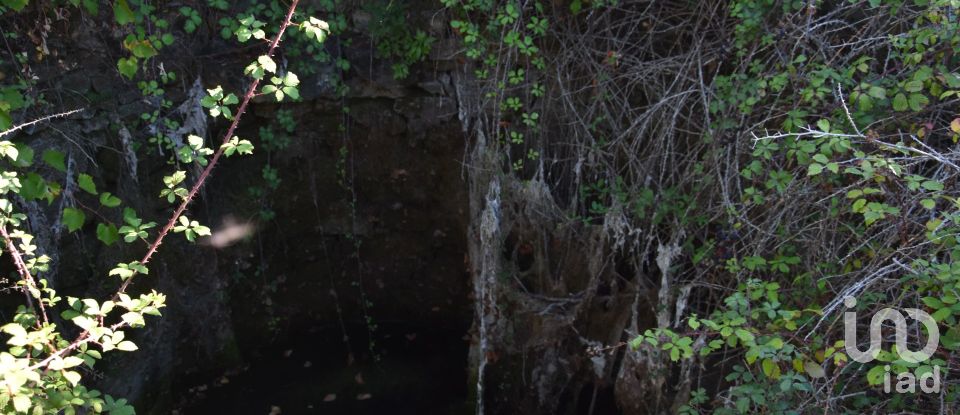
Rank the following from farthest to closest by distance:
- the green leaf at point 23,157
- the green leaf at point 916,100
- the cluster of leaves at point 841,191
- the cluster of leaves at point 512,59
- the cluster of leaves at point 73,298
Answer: the cluster of leaves at point 512,59 < the green leaf at point 916,100 < the cluster of leaves at point 841,191 < the green leaf at point 23,157 < the cluster of leaves at point 73,298

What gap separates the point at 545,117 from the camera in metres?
3.64

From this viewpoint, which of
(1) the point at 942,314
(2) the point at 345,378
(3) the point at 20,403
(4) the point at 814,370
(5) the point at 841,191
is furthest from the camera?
(2) the point at 345,378

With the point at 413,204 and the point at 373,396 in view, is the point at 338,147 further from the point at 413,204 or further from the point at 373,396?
the point at 373,396

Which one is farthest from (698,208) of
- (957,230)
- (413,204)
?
(413,204)

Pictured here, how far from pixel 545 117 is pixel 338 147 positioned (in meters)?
1.60

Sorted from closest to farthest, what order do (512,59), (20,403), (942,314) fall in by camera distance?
1. (20,403)
2. (942,314)
3. (512,59)

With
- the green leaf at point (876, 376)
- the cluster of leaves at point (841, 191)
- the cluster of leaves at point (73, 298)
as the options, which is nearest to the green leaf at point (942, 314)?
the cluster of leaves at point (841, 191)

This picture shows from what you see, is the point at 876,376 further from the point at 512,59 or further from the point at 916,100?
the point at 512,59

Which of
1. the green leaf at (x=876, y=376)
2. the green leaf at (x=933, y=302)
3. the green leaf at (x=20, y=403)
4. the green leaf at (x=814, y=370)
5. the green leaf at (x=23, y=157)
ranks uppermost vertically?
the green leaf at (x=23, y=157)
